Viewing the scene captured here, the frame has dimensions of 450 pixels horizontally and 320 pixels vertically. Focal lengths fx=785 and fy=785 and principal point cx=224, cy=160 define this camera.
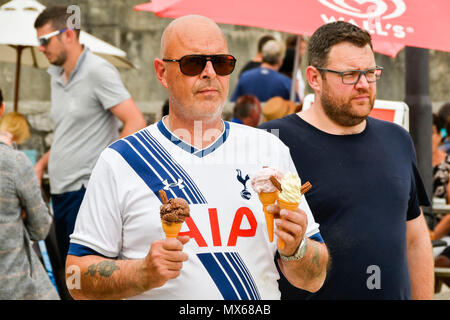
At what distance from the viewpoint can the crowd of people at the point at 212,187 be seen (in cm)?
260

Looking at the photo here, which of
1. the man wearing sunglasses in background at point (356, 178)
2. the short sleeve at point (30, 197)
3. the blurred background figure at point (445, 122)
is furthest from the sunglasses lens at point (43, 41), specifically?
the blurred background figure at point (445, 122)

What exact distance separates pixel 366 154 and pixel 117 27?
24.7 feet

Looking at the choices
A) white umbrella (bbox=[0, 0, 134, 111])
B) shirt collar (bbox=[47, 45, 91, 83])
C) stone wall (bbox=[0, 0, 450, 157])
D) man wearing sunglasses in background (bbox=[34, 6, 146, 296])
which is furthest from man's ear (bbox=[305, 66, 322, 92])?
stone wall (bbox=[0, 0, 450, 157])

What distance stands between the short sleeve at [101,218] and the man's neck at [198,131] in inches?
11.5

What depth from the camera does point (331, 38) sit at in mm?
3686

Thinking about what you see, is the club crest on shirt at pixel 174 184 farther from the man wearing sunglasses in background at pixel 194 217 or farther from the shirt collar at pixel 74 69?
the shirt collar at pixel 74 69

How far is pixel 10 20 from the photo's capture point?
300 inches

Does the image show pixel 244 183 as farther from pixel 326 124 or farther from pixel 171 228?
pixel 326 124

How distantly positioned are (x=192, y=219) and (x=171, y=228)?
178 mm

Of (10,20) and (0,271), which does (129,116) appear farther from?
(10,20)

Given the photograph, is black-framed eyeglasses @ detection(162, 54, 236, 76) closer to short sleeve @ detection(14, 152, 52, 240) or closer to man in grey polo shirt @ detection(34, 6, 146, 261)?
short sleeve @ detection(14, 152, 52, 240)

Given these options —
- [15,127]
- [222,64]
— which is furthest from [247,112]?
[222,64]

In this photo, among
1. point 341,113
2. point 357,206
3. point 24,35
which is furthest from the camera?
point 24,35
